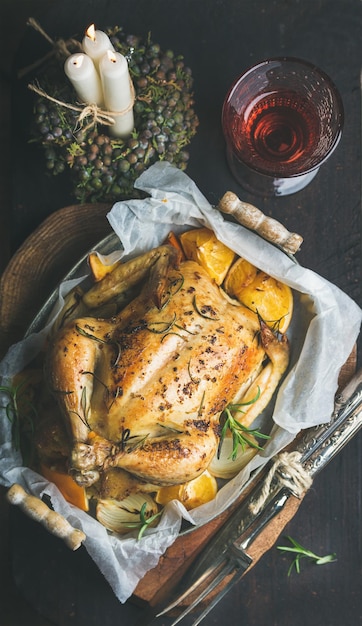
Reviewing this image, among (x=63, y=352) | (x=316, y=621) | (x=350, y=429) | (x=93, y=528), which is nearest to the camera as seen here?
(x=63, y=352)

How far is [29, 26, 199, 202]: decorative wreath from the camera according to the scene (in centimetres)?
199

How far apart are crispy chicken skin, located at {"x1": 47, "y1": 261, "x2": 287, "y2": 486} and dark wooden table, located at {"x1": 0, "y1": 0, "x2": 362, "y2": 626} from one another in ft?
1.63

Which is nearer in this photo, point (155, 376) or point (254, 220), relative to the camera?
point (155, 376)

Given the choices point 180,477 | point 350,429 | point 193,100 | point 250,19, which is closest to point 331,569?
point 350,429

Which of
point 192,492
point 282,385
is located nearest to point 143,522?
point 192,492

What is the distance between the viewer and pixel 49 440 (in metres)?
1.88

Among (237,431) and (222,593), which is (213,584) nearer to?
(222,593)

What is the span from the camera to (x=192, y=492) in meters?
1.96

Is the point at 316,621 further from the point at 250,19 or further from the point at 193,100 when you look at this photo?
the point at 250,19

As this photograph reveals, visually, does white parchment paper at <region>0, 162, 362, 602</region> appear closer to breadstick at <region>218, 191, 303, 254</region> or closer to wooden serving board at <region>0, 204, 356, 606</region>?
breadstick at <region>218, 191, 303, 254</region>

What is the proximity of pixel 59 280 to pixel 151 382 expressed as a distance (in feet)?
1.68

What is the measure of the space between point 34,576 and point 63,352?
0.78 m

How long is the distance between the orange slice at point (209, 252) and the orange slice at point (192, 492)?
53cm

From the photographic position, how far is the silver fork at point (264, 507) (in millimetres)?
2025
